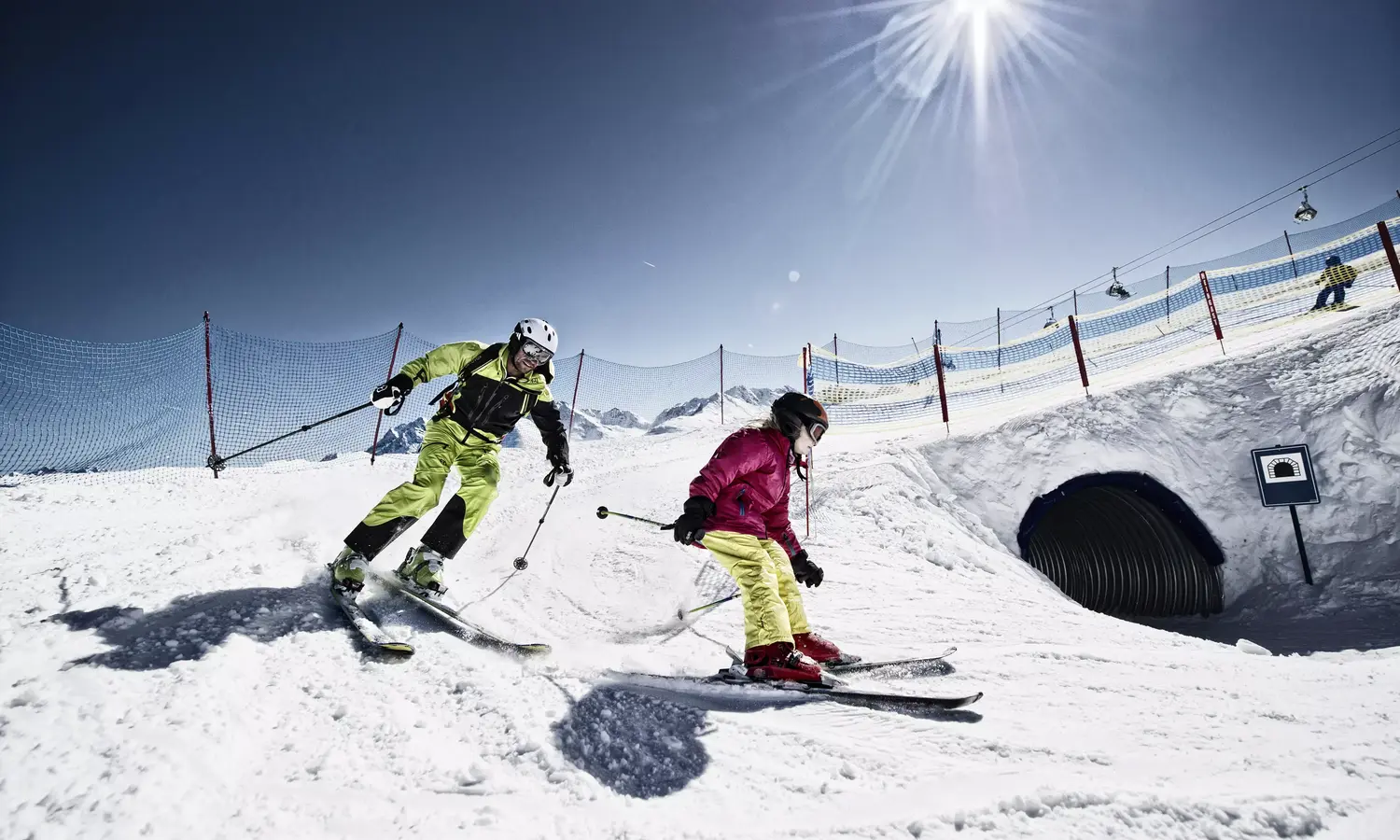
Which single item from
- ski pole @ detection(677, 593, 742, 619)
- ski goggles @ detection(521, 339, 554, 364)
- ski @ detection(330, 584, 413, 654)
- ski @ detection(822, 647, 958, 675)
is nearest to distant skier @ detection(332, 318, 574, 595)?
ski goggles @ detection(521, 339, 554, 364)

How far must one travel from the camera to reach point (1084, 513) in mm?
9602

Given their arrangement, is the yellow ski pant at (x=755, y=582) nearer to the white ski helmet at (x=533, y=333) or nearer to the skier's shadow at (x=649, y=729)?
the skier's shadow at (x=649, y=729)

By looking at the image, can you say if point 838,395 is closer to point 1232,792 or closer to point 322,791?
point 1232,792

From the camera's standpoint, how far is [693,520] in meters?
3.19

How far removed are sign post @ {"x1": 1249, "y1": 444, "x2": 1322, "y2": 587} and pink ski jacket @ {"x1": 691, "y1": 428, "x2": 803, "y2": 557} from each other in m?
8.47

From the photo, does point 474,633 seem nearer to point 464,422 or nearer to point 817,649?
point 464,422

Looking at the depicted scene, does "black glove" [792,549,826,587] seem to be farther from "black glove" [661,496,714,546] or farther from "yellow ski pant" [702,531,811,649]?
"black glove" [661,496,714,546]

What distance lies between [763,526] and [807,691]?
1.02m

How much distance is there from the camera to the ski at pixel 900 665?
335cm

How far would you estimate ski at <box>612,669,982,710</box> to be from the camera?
257 cm

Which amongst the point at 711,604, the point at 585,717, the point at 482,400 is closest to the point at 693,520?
the point at 585,717

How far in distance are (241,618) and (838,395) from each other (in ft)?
41.7

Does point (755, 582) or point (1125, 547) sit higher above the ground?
point (1125, 547)

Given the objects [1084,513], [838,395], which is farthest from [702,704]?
[838,395]
